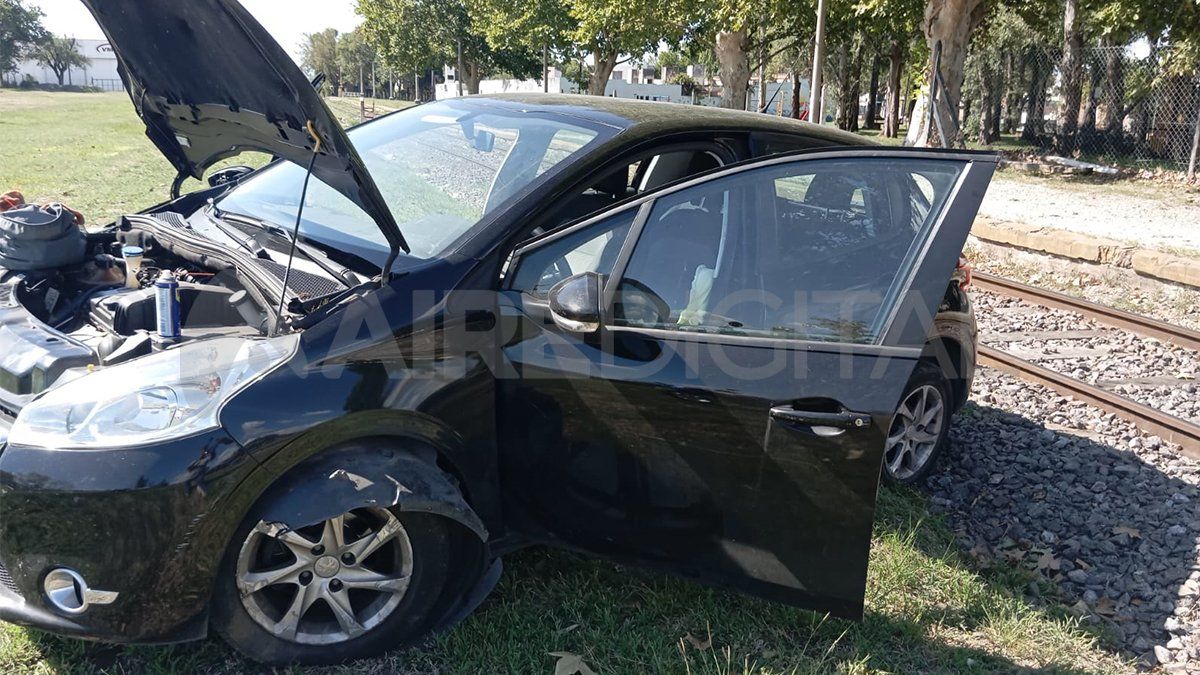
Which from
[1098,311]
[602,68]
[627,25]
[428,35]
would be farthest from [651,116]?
[428,35]

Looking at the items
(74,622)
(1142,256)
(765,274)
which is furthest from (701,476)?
(1142,256)

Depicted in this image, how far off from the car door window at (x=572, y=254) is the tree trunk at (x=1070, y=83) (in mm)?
22553

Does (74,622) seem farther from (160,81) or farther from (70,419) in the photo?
(160,81)

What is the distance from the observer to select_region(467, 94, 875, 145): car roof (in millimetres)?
3398

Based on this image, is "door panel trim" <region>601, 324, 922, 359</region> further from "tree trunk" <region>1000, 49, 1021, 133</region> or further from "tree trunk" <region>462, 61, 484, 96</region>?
"tree trunk" <region>462, 61, 484, 96</region>

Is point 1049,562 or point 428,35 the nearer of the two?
point 1049,562

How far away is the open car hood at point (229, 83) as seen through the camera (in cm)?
260

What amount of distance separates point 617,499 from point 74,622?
160cm

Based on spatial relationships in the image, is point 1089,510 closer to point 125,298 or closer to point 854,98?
point 125,298

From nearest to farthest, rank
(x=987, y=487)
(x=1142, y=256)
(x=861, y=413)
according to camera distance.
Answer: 1. (x=861, y=413)
2. (x=987, y=487)
3. (x=1142, y=256)

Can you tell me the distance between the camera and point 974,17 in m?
18.4

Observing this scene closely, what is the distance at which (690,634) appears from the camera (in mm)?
3092

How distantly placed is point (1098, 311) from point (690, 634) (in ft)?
20.0

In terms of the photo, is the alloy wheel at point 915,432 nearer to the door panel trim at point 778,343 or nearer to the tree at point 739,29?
the door panel trim at point 778,343
